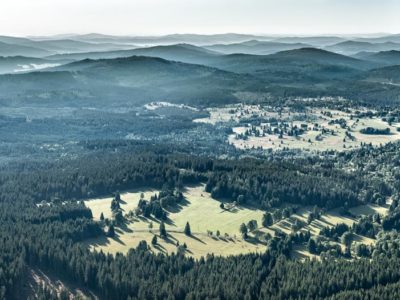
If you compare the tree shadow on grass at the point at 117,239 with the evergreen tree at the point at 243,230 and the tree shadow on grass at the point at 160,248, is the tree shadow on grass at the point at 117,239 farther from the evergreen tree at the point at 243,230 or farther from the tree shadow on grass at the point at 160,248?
the evergreen tree at the point at 243,230

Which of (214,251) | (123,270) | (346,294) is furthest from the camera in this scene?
(214,251)

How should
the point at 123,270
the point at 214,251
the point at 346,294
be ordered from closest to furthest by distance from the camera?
the point at 346,294
the point at 123,270
the point at 214,251

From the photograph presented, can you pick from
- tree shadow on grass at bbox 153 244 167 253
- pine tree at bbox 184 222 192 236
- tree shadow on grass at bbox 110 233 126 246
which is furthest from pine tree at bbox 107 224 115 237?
pine tree at bbox 184 222 192 236

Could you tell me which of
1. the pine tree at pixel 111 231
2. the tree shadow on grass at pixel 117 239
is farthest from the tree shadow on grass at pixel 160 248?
the pine tree at pixel 111 231

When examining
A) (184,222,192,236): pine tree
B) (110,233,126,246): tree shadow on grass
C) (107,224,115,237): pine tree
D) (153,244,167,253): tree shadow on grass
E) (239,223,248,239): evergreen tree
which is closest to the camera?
(153,244,167,253): tree shadow on grass

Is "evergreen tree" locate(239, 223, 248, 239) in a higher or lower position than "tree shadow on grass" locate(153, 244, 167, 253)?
higher

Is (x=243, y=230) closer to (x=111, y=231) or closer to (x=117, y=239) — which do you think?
(x=117, y=239)

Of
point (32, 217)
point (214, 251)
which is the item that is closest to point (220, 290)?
point (214, 251)

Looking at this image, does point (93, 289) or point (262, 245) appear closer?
point (93, 289)

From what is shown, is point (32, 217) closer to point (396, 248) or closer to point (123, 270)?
point (123, 270)

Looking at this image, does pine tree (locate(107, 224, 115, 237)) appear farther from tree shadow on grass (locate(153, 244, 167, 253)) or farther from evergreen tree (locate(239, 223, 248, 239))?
evergreen tree (locate(239, 223, 248, 239))
